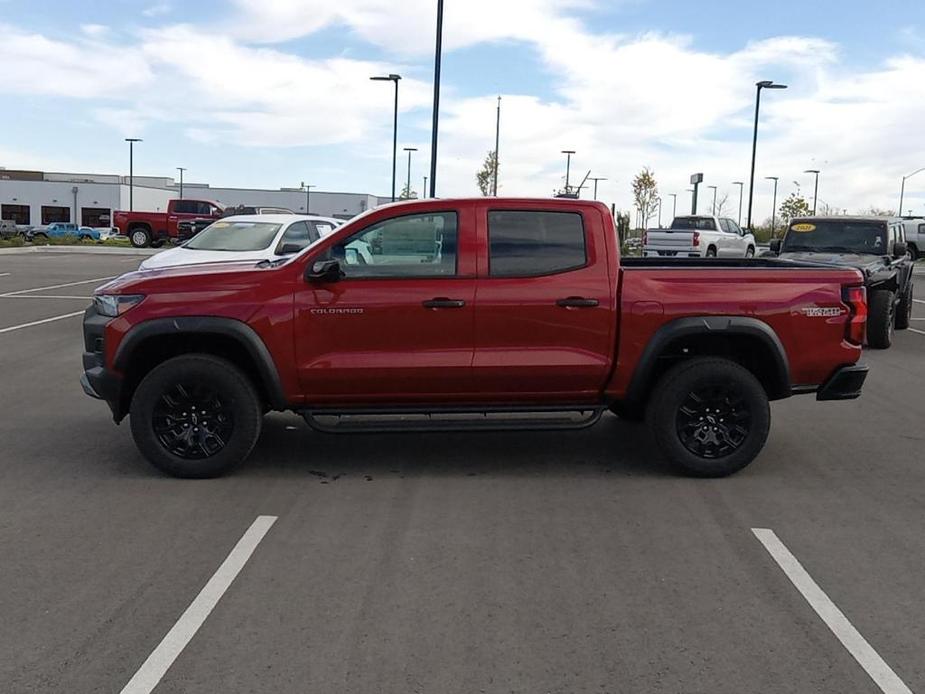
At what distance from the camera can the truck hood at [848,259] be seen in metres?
13.8

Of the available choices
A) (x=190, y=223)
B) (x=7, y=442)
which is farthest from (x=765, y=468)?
(x=190, y=223)

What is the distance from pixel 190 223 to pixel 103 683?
38918 millimetres

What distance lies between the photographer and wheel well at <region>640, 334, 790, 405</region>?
6.81m

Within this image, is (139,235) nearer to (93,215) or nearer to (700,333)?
(700,333)

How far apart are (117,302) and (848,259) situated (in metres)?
11.2

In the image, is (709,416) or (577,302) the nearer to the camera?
(577,302)

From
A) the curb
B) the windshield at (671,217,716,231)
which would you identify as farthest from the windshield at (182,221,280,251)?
the curb


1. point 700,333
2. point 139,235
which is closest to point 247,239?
point 700,333

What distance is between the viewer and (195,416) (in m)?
6.60

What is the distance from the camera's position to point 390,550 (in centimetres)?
527

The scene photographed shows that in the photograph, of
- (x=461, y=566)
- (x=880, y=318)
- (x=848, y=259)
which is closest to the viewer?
(x=461, y=566)

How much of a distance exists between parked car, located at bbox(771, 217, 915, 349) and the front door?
28.3 ft

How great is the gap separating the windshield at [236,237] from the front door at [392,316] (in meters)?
7.94

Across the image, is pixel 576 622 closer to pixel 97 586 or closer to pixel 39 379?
pixel 97 586
